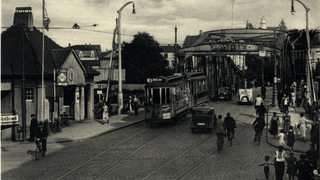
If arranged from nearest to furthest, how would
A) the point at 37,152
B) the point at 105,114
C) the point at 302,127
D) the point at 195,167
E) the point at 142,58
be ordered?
the point at 195,167, the point at 37,152, the point at 302,127, the point at 105,114, the point at 142,58

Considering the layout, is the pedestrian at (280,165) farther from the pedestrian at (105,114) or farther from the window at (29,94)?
the window at (29,94)

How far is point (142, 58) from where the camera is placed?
297 feet

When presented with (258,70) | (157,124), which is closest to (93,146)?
(157,124)

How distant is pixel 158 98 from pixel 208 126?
431 centimetres

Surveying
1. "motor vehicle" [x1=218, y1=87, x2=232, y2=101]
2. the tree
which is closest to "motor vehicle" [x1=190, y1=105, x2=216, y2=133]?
"motor vehicle" [x1=218, y1=87, x2=232, y2=101]

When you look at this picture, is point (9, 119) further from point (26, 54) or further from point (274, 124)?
point (274, 124)

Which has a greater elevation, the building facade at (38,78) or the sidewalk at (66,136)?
the building facade at (38,78)

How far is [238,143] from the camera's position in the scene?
2533cm

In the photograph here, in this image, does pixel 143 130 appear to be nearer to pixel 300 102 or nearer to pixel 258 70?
pixel 300 102

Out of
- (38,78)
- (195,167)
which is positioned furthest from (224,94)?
(195,167)

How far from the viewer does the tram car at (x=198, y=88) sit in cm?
4281

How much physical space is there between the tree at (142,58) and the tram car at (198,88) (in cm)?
3520

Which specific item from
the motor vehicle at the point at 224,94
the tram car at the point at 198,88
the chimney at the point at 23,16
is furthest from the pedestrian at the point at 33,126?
the motor vehicle at the point at 224,94

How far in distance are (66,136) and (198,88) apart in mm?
21002
